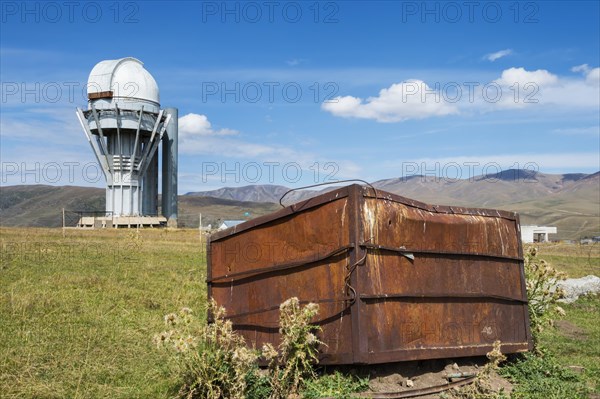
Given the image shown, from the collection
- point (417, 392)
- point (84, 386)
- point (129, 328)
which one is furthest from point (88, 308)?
point (417, 392)

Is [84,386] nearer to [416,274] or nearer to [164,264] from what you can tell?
[416,274]

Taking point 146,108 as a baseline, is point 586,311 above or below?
below

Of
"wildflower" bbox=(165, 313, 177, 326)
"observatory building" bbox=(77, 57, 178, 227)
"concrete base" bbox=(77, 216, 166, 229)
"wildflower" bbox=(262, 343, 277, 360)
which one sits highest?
"observatory building" bbox=(77, 57, 178, 227)

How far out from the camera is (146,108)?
4191 centimetres

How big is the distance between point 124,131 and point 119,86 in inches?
136

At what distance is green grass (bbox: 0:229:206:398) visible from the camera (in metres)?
6.34

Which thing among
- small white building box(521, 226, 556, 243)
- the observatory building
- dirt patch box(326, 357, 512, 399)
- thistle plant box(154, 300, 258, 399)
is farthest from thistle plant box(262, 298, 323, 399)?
small white building box(521, 226, 556, 243)

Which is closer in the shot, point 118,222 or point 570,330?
point 570,330

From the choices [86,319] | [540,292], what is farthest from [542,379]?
[86,319]

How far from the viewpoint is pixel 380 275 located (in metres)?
6.09

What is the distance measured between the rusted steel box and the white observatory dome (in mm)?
35754

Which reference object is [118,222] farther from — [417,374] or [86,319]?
[417,374]

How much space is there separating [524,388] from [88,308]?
7.22 m

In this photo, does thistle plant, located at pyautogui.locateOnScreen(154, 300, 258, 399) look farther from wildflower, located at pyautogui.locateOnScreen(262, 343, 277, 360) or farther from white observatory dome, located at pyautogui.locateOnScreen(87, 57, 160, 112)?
white observatory dome, located at pyautogui.locateOnScreen(87, 57, 160, 112)
